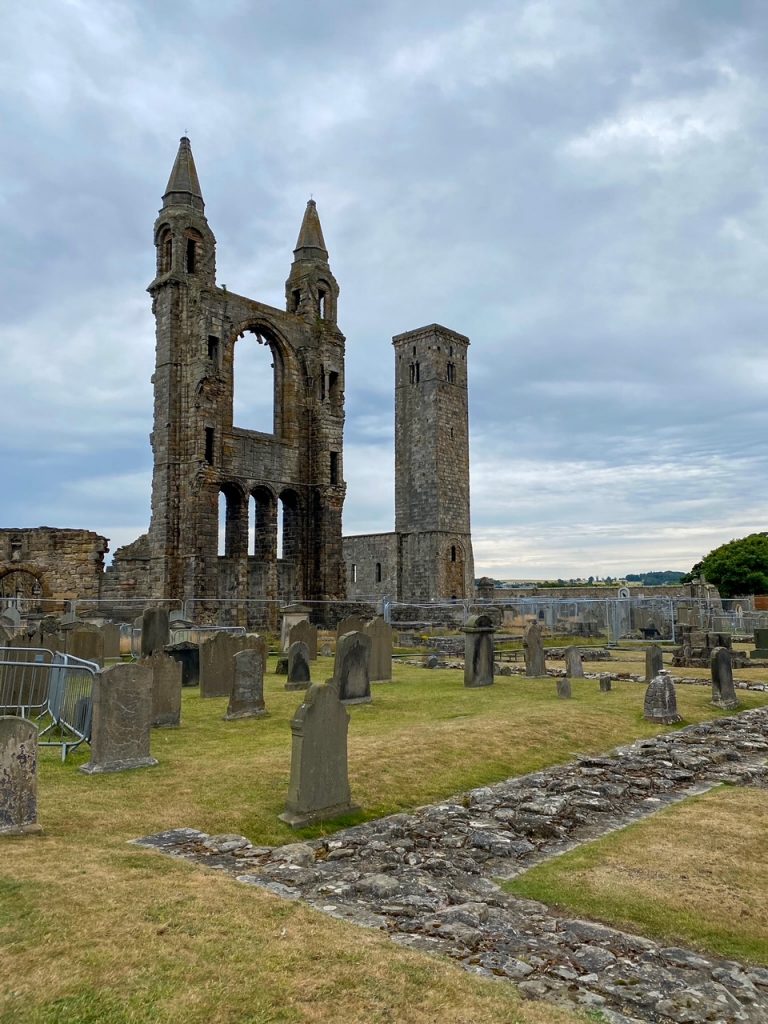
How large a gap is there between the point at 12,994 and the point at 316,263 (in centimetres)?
3430

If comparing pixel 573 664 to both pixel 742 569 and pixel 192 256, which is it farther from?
pixel 742 569

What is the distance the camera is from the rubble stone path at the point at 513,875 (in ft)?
11.8

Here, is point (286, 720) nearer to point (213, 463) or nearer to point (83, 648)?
point (83, 648)

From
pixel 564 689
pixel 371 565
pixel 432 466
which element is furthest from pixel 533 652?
pixel 371 565

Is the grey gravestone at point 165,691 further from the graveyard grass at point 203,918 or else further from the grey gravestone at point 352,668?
the grey gravestone at point 352,668

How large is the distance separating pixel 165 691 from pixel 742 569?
5452 centimetres

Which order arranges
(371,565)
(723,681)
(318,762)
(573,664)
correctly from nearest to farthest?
(318,762) < (723,681) < (573,664) < (371,565)

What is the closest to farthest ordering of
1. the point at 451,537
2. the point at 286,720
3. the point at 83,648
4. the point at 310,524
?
1. the point at 286,720
2. the point at 83,648
3. the point at 310,524
4. the point at 451,537

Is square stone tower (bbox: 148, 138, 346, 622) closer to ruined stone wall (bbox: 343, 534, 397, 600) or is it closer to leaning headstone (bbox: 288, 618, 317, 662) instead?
leaning headstone (bbox: 288, 618, 317, 662)

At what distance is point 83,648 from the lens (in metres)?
14.7

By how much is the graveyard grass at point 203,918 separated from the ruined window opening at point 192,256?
81.4ft

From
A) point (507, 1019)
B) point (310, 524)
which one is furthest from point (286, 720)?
point (310, 524)

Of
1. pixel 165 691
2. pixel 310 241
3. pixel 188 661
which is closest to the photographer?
pixel 165 691

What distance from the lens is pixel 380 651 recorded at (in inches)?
645
